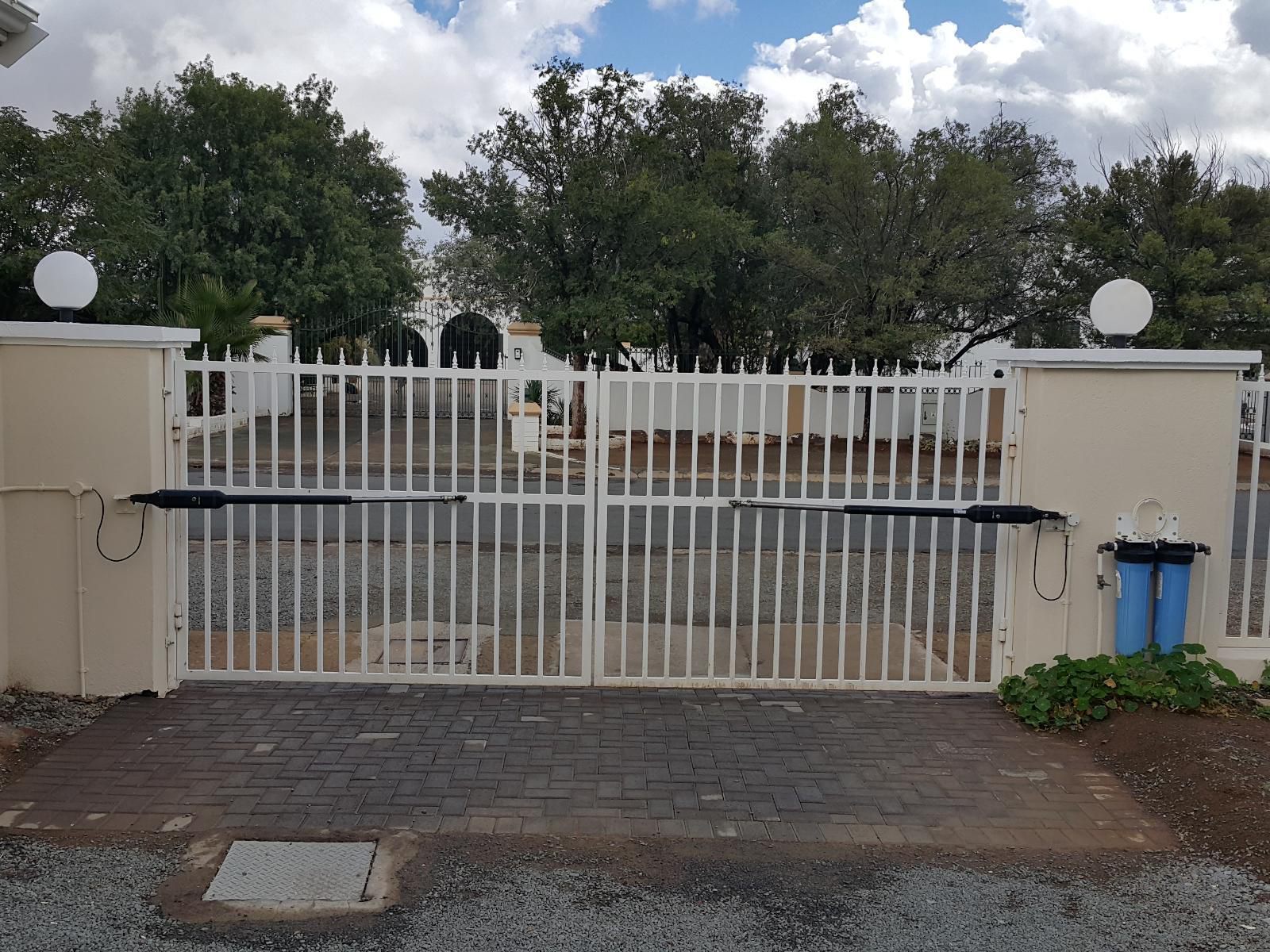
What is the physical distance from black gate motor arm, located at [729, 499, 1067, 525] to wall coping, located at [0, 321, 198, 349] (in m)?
3.27

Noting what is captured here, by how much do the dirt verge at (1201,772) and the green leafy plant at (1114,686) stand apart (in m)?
0.10

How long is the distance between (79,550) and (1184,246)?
22656mm

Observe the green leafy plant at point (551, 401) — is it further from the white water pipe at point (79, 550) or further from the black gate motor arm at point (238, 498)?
the white water pipe at point (79, 550)

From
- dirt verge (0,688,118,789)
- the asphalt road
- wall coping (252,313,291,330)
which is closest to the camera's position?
dirt verge (0,688,118,789)

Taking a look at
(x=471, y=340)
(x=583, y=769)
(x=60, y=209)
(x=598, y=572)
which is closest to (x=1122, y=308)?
(x=598, y=572)

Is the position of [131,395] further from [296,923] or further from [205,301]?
[205,301]

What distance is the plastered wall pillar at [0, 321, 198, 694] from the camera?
5.89m

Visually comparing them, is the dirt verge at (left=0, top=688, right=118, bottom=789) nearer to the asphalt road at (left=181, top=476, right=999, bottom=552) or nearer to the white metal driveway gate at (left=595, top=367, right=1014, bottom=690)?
the white metal driveway gate at (left=595, top=367, right=1014, bottom=690)

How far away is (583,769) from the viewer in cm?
512

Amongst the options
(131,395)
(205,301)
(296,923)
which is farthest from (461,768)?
(205,301)

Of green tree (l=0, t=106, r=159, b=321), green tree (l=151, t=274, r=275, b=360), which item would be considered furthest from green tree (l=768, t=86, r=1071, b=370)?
green tree (l=0, t=106, r=159, b=321)

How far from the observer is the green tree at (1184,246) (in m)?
21.8

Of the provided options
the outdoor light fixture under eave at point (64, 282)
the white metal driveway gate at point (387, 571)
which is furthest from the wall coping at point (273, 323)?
the outdoor light fixture under eave at point (64, 282)

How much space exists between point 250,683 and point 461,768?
184cm
